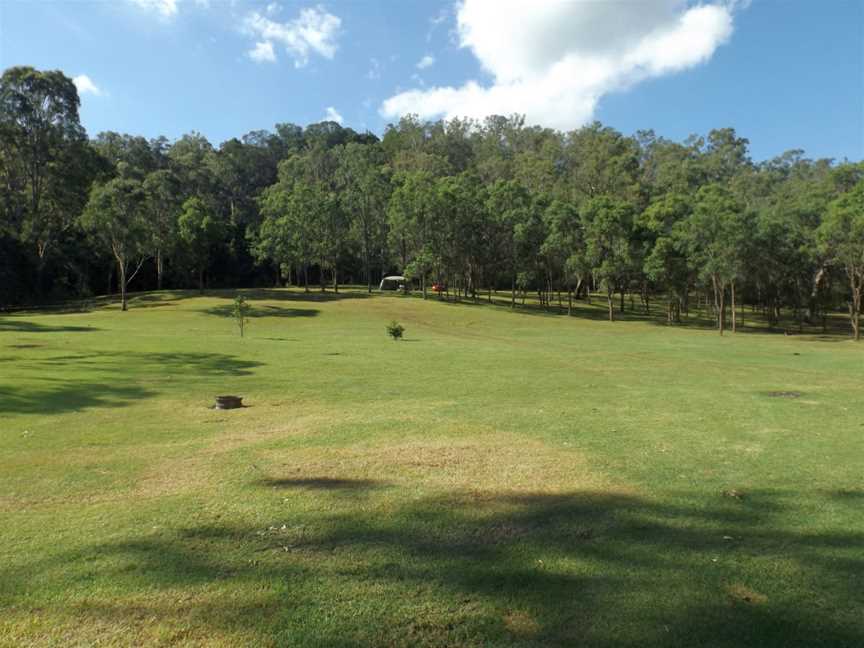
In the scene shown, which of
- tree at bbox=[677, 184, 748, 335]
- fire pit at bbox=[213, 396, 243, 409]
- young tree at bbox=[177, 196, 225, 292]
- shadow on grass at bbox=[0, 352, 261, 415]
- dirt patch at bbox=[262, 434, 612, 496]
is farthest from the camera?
young tree at bbox=[177, 196, 225, 292]

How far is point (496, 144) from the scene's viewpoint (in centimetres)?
11725

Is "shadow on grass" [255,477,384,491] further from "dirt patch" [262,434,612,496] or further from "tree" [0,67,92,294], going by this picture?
"tree" [0,67,92,294]

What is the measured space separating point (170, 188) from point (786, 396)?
72.5m

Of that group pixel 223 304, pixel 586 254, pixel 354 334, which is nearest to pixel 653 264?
pixel 586 254

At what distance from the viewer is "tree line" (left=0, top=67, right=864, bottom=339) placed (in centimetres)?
5556

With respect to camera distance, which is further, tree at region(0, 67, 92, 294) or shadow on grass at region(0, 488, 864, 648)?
tree at region(0, 67, 92, 294)

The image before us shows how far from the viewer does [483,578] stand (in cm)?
510

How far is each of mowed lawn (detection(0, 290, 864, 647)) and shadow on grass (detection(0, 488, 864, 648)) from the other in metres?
0.02

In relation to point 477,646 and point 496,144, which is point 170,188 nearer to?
point 496,144

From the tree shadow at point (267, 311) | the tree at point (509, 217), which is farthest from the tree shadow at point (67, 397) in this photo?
the tree at point (509, 217)

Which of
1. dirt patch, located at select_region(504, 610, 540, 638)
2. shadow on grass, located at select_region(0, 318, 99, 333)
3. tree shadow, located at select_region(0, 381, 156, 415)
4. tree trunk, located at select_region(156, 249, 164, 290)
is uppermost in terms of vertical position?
tree trunk, located at select_region(156, 249, 164, 290)

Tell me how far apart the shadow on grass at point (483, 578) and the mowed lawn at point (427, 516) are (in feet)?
0.07

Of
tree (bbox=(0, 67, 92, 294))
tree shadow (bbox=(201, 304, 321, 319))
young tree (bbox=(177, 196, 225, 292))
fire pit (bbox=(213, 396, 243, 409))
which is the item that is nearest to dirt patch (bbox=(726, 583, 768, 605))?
fire pit (bbox=(213, 396, 243, 409))

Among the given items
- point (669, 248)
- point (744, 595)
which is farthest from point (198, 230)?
point (744, 595)
